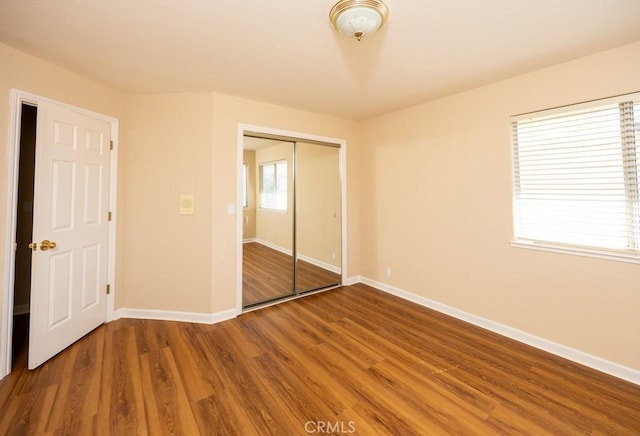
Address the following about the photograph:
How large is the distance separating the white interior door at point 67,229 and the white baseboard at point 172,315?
Answer: 0.64 ft

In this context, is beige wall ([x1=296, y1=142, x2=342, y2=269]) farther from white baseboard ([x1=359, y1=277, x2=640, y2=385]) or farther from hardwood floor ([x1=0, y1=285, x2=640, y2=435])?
hardwood floor ([x1=0, y1=285, x2=640, y2=435])

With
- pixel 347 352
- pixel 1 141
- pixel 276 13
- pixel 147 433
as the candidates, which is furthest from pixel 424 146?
pixel 1 141

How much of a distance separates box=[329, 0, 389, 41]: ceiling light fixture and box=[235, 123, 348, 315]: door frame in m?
1.73

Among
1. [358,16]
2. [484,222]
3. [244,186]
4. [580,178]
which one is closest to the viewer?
[358,16]

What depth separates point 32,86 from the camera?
83.4 inches

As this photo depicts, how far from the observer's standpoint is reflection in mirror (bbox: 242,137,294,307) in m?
3.67

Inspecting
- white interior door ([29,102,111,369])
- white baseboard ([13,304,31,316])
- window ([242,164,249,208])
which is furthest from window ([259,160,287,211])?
white baseboard ([13,304,31,316])

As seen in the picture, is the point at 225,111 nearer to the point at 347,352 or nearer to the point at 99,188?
the point at 99,188

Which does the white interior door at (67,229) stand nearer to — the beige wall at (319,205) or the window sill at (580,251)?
the beige wall at (319,205)

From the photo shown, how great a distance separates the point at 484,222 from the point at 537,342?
1.18 metres

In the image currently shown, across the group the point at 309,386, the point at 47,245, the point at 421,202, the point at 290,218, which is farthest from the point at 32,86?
the point at 421,202

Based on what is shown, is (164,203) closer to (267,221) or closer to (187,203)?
(187,203)

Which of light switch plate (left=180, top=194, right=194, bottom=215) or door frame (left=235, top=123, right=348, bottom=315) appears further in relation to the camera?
door frame (left=235, top=123, right=348, bottom=315)

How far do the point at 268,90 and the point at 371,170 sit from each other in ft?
6.15
